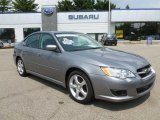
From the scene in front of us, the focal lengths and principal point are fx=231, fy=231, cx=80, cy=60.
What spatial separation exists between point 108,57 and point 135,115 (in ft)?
4.11

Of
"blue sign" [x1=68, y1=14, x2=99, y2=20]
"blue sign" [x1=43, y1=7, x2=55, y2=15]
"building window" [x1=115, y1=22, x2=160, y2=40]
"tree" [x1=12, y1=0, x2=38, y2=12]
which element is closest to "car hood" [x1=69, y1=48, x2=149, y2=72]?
"blue sign" [x1=68, y1=14, x2=99, y2=20]

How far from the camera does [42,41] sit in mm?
6094

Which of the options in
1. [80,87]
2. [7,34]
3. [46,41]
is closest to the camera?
[80,87]

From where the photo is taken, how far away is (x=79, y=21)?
3644 centimetres

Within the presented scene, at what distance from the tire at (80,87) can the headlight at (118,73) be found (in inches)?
18.0

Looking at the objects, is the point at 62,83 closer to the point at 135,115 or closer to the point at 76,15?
the point at 135,115

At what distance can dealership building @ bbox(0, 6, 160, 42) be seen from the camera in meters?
35.7

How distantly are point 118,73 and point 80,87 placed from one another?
0.94 m

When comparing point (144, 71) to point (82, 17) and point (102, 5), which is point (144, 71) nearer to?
point (82, 17)

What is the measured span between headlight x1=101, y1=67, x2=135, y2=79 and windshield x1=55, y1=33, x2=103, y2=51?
133 centimetres

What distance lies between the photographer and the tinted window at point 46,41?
5.64 m

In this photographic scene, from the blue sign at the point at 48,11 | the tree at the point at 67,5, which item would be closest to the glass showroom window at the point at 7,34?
the blue sign at the point at 48,11

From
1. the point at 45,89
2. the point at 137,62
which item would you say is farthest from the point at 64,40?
the point at 137,62

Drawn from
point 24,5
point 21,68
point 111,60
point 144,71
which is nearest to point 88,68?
point 111,60
